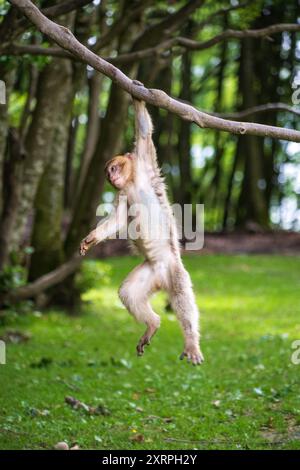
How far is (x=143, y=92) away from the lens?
5930mm

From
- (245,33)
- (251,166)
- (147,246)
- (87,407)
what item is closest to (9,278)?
(87,407)

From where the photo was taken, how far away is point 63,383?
9.91 m

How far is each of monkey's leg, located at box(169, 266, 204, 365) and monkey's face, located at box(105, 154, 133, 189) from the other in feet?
2.87

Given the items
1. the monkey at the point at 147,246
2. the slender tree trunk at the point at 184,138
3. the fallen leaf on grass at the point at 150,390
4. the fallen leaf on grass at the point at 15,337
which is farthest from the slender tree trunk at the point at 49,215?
the slender tree trunk at the point at 184,138

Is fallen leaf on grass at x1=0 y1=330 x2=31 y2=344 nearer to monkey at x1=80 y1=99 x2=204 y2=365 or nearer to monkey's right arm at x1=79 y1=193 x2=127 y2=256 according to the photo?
monkey at x1=80 y1=99 x2=204 y2=365

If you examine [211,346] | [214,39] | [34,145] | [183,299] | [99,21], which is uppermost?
[99,21]

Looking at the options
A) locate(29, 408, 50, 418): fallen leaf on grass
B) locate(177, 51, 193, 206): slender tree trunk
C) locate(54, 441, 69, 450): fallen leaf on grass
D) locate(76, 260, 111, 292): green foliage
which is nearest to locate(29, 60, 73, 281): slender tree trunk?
locate(76, 260, 111, 292): green foliage

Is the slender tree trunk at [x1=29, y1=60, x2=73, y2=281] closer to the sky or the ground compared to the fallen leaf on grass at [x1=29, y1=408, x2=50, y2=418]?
closer to the sky

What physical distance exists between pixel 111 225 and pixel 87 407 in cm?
288

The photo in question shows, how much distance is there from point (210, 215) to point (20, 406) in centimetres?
2488

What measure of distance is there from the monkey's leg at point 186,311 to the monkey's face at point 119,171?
87cm

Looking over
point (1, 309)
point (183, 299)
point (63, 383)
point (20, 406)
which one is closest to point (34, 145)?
point (1, 309)

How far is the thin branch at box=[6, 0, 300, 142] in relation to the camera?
5934 millimetres

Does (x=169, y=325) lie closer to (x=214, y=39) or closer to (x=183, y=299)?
(x=214, y=39)
